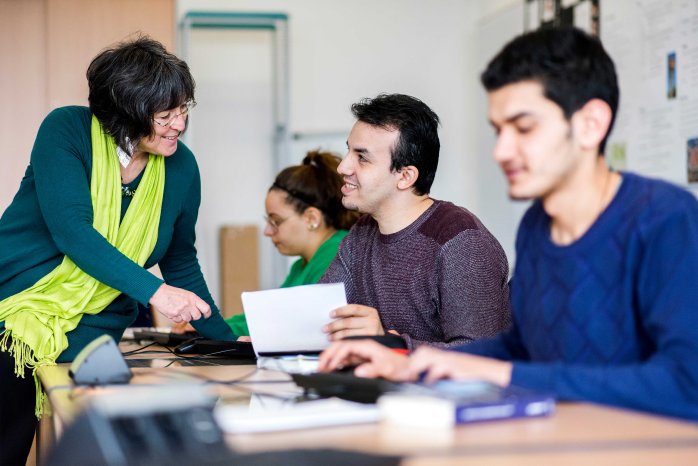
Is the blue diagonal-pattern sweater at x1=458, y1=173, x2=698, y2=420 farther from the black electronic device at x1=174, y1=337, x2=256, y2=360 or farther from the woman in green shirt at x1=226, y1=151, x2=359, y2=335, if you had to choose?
the woman in green shirt at x1=226, y1=151, x2=359, y2=335

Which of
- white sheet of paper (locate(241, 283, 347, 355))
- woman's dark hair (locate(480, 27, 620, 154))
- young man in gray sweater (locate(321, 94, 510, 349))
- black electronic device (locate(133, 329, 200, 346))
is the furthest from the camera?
black electronic device (locate(133, 329, 200, 346))

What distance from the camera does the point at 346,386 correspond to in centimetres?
116

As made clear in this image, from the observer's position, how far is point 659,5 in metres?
3.74

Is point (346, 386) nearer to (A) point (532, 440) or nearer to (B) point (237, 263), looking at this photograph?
(A) point (532, 440)

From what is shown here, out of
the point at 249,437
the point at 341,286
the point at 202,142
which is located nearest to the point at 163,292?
the point at 341,286

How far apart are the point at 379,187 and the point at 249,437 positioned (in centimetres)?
125

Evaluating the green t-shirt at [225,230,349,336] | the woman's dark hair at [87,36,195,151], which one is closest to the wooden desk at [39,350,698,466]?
the woman's dark hair at [87,36,195,151]

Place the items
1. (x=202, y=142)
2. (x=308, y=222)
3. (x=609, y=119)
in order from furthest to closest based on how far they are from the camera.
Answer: (x=202, y=142)
(x=308, y=222)
(x=609, y=119)

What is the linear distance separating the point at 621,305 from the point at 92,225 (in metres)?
1.21

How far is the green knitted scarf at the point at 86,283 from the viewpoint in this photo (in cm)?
188

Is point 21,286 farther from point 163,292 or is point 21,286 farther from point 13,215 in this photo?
point 163,292

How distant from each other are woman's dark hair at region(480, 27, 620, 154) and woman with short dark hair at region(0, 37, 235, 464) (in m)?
0.90

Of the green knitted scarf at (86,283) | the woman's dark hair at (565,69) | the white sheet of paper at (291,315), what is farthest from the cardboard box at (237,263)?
the woman's dark hair at (565,69)

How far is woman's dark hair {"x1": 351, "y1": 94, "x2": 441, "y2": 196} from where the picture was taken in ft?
7.16
